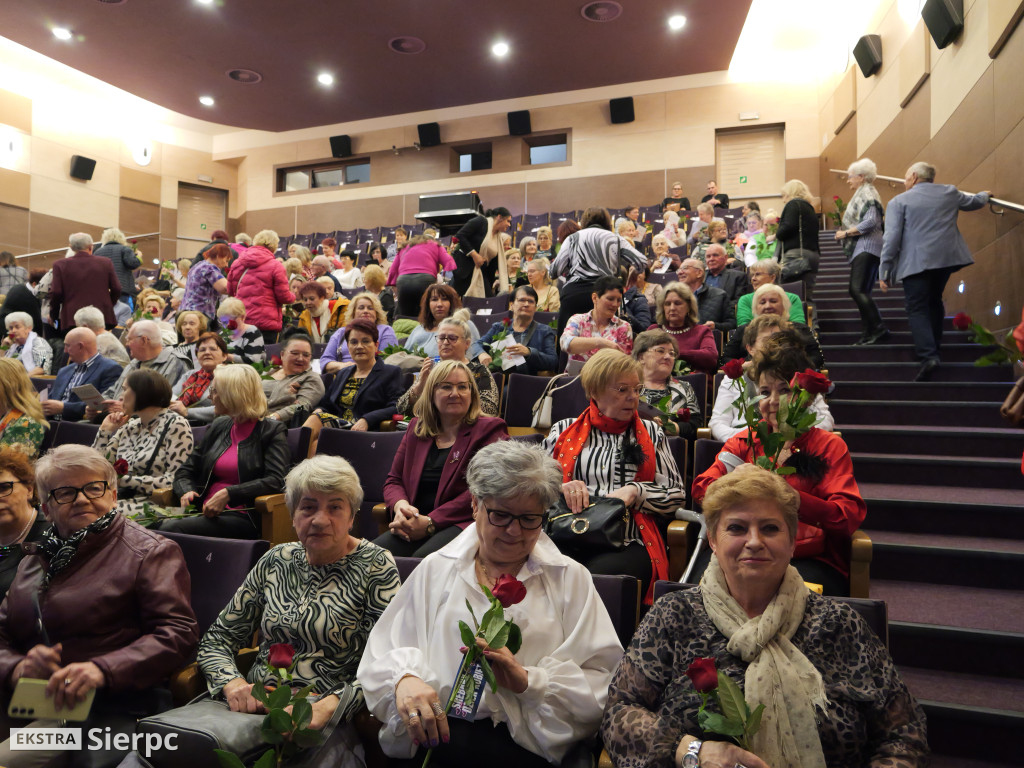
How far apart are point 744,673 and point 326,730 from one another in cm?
87

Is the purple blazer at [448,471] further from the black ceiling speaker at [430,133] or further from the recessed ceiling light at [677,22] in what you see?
the black ceiling speaker at [430,133]

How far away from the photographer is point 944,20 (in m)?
5.87

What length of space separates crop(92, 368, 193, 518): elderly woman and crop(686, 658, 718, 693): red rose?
2.70 m

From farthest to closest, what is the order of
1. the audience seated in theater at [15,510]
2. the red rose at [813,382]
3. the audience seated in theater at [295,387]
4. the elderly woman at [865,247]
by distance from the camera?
the elderly woman at [865,247], the audience seated in theater at [295,387], the audience seated in theater at [15,510], the red rose at [813,382]

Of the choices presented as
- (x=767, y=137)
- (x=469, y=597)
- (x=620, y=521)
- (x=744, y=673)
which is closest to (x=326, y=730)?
(x=469, y=597)

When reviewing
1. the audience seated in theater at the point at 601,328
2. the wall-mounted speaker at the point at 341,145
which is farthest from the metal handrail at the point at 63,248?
the audience seated in theater at the point at 601,328

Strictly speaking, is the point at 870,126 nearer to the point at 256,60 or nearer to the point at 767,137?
the point at 767,137

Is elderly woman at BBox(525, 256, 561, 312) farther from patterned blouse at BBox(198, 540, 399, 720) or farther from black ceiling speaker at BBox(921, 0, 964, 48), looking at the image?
patterned blouse at BBox(198, 540, 399, 720)

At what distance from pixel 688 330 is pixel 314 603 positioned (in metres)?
2.95

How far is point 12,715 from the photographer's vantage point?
64.1 inches

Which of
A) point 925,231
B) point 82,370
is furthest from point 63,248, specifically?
point 925,231

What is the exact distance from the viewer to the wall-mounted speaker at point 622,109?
1266cm

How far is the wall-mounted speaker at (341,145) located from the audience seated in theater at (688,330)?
11.6 metres

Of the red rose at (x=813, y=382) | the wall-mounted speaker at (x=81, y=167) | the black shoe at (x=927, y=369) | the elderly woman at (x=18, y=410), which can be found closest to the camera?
the red rose at (x=813, y=382)
